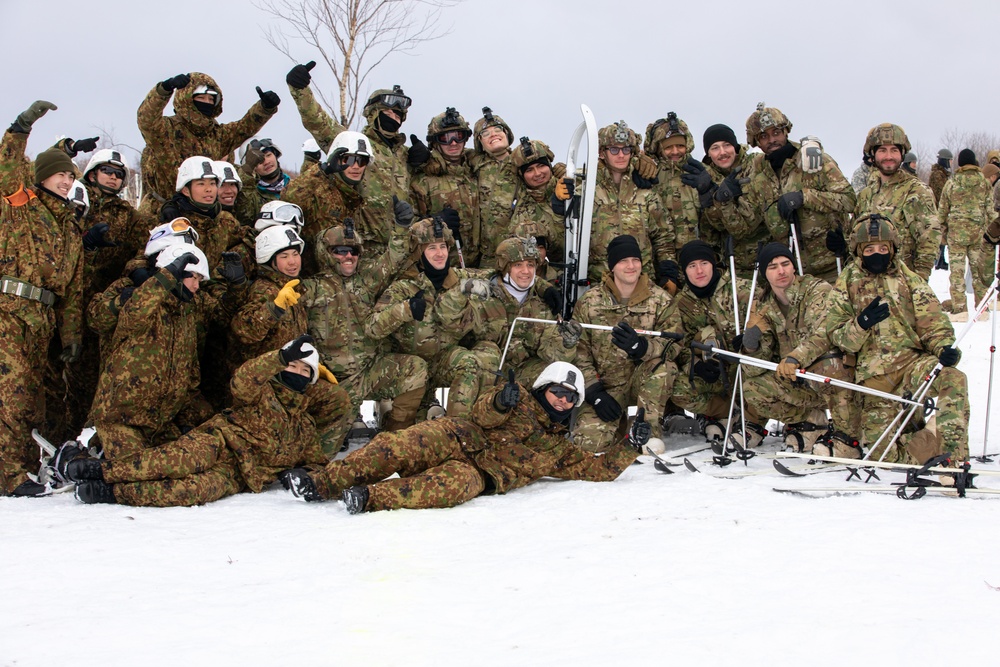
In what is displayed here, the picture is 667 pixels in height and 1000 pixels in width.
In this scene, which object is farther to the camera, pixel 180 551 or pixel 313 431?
pixel 313 431

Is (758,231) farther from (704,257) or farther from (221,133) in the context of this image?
(221,133)

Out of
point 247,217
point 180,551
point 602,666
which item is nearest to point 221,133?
point 247,217

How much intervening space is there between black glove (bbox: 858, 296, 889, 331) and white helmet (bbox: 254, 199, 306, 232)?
416cm

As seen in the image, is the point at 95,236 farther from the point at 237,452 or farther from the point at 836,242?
the point at 836,242

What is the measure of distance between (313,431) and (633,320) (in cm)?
267

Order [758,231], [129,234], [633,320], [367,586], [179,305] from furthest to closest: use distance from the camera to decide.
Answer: [758,231] < [633,320] < [129,234] < [179,305] < [367,586]

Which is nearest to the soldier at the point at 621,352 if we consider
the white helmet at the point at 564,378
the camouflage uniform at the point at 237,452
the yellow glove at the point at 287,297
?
the white helmet at the point at 564,378

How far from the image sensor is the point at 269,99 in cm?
678

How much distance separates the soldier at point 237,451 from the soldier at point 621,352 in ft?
6.90

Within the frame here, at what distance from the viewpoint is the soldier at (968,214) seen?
11.3 metres

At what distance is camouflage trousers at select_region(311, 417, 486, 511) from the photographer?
193 inches

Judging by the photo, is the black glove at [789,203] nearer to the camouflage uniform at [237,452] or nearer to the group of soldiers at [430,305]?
the group of soldiers at [430,305]

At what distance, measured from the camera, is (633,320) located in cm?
676

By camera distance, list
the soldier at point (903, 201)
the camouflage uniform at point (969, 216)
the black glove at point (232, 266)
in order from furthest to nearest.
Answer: the camouflage uniform at point (969, 216) < the soldier at point (903, 201) < the black glove at point (232, 266)
